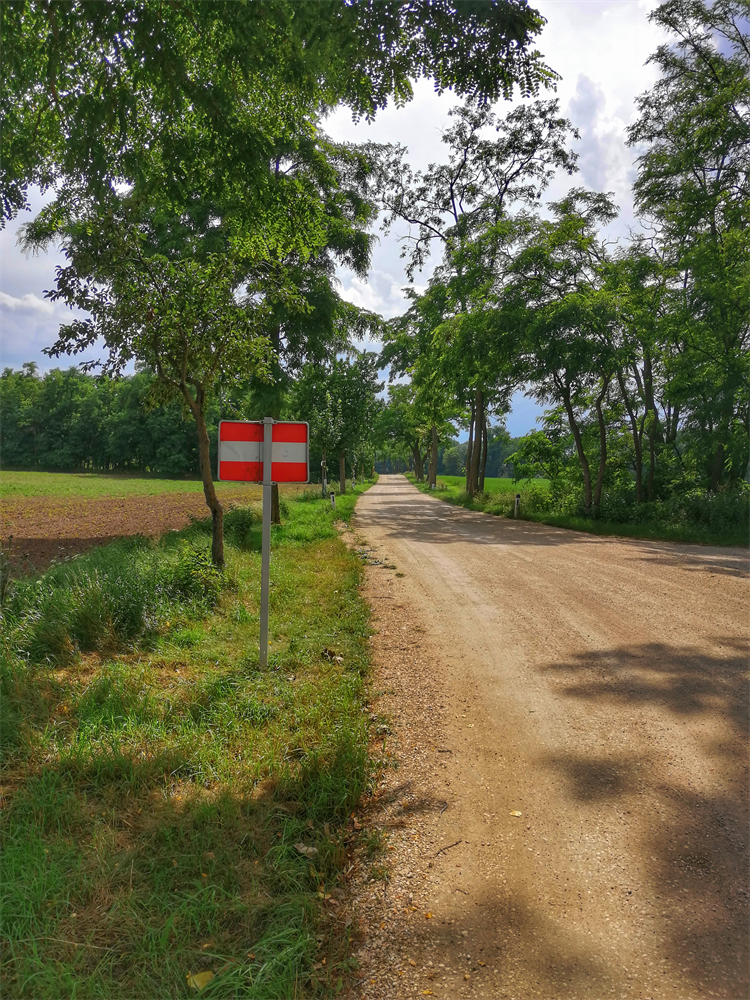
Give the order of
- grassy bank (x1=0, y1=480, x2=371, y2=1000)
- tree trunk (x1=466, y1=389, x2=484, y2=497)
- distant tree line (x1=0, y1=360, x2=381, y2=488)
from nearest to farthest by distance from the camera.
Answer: grassy bank (x1=0, y1=480, x2=371, y2=1000) → tree trunk (x1=466, y1=389, x2=484, y2=497) → distant tree line (x1=0, y1=360, x2=381, y2=488)

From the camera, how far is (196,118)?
5.80 m

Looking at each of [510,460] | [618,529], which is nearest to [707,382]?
[618,529]

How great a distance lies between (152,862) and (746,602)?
758 centimetres

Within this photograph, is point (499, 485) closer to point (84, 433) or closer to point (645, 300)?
point (645, 300)

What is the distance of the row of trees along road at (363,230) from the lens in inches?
201

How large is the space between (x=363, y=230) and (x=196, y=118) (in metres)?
10.2

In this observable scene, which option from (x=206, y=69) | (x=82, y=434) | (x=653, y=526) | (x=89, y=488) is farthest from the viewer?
(x=82, y=434)

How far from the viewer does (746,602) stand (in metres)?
7.52

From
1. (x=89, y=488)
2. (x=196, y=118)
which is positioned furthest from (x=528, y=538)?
(x=89, y=488)

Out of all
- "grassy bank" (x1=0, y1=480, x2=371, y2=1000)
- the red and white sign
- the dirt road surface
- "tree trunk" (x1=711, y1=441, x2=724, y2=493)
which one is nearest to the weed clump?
"grassy bank" (x1=0, y1=480, x2=371, y2=1000)

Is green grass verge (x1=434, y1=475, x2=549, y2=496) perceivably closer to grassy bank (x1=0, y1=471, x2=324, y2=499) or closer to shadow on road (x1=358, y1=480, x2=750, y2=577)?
shadow on road (x1=358, y1=480, x2=750, y2=577)

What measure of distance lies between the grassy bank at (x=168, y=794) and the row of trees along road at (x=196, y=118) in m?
2.83

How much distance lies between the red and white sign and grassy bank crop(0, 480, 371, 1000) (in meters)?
1.71

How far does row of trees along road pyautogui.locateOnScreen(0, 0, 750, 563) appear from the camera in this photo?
5.11 metres
